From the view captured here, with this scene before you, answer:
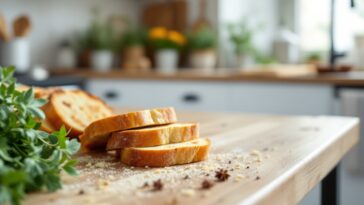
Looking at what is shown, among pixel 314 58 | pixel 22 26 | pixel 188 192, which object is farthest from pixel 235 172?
pixel 314 58

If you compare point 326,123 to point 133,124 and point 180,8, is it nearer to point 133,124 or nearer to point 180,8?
point 133,124

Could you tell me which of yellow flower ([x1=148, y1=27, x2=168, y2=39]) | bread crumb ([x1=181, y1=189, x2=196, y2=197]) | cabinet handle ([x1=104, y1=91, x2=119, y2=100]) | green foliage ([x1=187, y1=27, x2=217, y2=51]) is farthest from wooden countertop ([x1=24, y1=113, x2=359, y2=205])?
yellow flower ([x1=148, y1=27, x2=168, y2=39])

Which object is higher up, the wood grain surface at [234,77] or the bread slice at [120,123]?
the bread slice at [120,123]

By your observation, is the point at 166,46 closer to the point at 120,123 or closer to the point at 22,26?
the point at 22,26

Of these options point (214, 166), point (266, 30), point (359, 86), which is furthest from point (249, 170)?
point (266, 30)

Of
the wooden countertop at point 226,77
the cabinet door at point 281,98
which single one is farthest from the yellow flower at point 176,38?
the cabinet door at point 281,98

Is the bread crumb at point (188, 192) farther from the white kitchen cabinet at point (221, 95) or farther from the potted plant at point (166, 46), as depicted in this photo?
the potted plant at point (166, 46)
